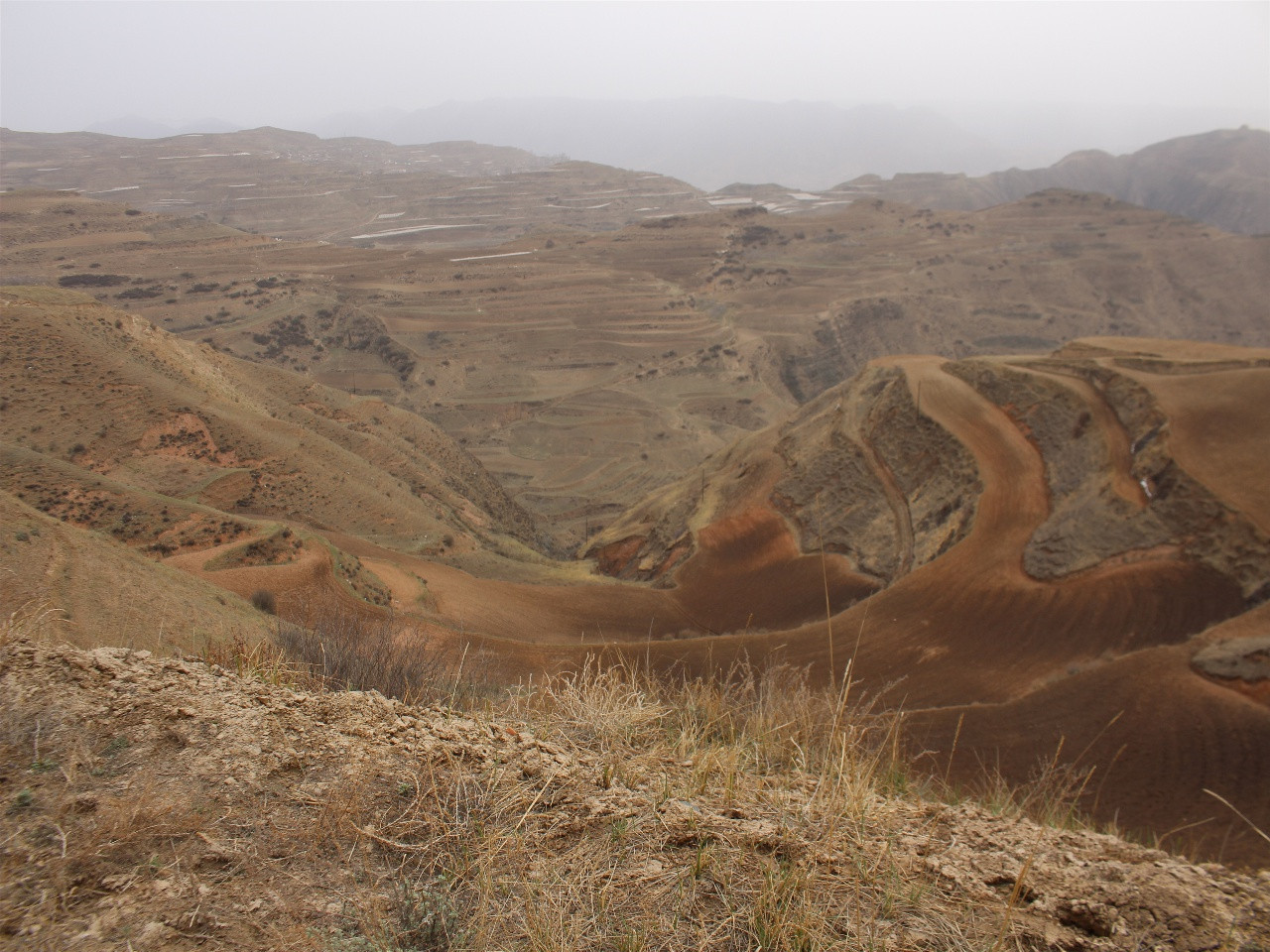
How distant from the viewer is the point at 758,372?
205 feet

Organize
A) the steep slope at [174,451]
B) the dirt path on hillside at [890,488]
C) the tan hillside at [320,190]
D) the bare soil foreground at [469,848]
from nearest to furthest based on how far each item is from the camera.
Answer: the bare soil foreground at [469,848]
the steep slope at [174,451]
the dirt path on hillside at [890,488]
the tan hillside at [320,190]

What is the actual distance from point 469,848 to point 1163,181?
20629 cm

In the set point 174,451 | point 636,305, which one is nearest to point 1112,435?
point 174,451

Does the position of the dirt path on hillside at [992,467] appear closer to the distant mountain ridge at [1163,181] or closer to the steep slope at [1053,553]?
the steep slope at [1053,553]

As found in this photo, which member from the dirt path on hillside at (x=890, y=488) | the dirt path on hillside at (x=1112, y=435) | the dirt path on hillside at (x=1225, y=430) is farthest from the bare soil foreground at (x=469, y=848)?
the dirt path on hillside at (x=890, y=488)

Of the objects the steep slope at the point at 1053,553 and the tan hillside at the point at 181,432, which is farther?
the tan hillside at the point at 181,432

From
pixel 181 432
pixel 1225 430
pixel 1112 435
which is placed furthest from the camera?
pixel 181 432

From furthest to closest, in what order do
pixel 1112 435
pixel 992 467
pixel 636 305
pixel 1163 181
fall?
1. pixel 1163 181
2. pixel 636 305
3. pixel 992 467
4. pixel 1112 435

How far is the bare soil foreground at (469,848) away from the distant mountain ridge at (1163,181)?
540 ft

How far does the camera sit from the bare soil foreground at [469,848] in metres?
2.53

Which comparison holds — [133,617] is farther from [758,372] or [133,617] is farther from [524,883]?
[758,372]

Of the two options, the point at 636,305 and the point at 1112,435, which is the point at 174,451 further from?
the point at 636,305

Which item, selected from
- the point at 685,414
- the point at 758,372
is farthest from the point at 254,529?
the point at 758,372

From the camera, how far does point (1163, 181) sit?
519ft
